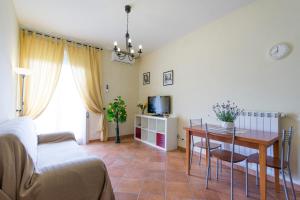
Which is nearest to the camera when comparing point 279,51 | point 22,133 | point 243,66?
point 22,133

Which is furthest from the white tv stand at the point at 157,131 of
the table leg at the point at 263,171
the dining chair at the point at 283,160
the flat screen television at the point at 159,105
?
the table leg at the point at 263,171

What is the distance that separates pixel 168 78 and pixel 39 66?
2.92 m

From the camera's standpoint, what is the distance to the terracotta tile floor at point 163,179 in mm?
1942

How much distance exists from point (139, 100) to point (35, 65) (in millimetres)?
2820

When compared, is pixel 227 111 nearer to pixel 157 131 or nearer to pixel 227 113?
pixel 227 113

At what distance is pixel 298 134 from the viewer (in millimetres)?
2066

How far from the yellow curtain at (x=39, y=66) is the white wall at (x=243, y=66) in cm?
274

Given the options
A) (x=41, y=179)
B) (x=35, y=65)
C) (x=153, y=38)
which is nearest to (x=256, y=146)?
(x=41, y=179)

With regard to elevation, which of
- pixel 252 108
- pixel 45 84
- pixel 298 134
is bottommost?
pixel 298 134

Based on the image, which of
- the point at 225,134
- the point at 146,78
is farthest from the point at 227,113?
the point at 146,78

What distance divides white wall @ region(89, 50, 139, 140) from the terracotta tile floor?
1256 millimetres

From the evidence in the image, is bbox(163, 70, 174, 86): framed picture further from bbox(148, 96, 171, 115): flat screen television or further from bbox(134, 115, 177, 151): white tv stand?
bbox(134, 115, 177, 151): white tv stand

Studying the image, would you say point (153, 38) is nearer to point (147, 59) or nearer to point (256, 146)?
point (147, 59)

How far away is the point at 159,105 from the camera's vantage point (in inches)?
164
